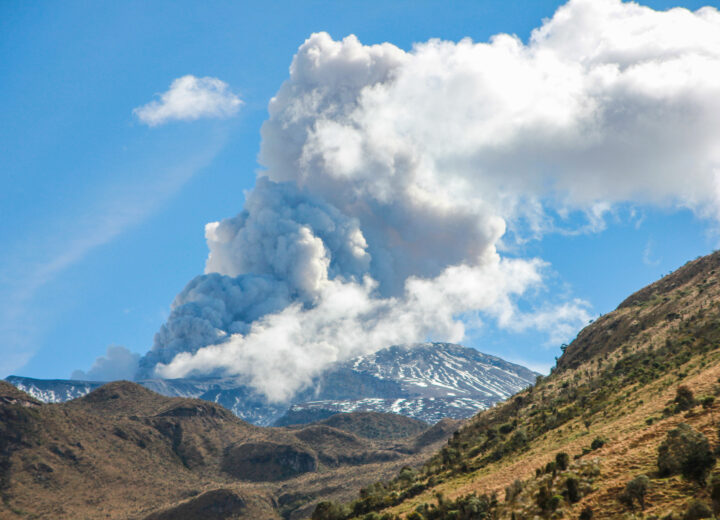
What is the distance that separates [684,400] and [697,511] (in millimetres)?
16946

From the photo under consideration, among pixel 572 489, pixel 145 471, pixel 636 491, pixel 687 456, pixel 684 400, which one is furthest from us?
pixel 145 471

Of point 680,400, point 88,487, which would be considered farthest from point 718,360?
point 88,487

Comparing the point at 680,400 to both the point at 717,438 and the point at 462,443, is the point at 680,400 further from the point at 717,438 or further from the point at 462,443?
the point at 462,443

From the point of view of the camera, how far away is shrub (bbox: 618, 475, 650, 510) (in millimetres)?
29391

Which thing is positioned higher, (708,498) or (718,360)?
(718,360)

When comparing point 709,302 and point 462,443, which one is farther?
point 462,443

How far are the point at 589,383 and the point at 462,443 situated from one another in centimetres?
1689

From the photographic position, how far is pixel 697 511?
25.8m

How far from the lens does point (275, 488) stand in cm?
16750

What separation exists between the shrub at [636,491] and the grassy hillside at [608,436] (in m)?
0.05

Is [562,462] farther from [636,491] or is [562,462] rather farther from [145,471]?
[145,471]

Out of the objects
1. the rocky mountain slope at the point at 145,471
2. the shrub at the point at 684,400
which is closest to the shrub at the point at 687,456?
the shrub at the point at 684,400

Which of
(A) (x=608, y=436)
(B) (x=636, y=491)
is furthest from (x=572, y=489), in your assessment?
(A) (x=608, y=436)

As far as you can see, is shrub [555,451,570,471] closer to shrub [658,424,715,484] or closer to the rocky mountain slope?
shrub [658,424,715,484]
